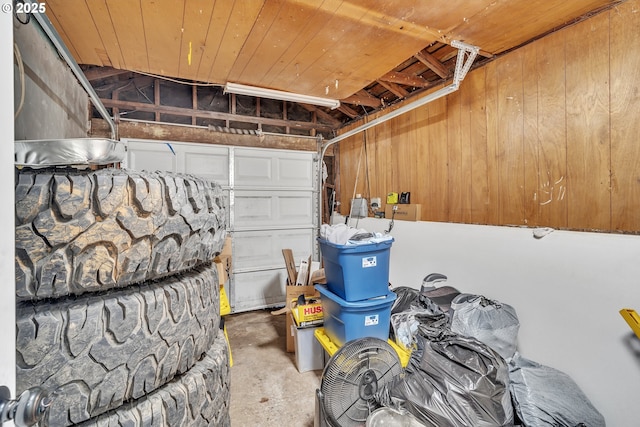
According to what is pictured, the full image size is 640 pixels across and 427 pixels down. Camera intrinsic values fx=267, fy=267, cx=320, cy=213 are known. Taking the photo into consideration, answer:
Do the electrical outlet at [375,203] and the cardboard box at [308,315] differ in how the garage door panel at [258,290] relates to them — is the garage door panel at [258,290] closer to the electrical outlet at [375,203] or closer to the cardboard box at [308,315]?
the electrical outlet at [375,203]

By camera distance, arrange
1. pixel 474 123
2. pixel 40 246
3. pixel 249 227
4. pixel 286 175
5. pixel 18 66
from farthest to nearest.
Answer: pixel 286 175 < pixel 249 227 < pixel 474 123 < pixel 18 66 < pixel 40 246

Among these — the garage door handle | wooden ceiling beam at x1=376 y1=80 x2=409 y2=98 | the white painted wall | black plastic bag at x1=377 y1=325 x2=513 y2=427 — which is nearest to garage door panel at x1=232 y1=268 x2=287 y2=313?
the white painted wall

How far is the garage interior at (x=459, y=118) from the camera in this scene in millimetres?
1448

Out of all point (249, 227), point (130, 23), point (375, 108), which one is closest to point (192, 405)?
point (130, 23)

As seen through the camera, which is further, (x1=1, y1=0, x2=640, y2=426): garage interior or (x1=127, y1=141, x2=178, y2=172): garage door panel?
(x1=127, y1=141, x2=178, y2=172): garage door panel

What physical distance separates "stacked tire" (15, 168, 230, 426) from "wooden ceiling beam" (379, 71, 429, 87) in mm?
2766

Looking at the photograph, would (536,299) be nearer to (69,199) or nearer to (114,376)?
(114,376)

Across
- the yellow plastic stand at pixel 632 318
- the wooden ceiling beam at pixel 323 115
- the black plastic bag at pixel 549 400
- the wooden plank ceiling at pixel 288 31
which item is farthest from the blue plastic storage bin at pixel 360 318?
the wooden ceiling beam at pixel 323 115

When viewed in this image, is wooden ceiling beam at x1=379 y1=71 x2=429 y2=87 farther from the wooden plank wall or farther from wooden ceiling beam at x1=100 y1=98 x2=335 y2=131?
wooden ceiling beam at x1=100 y1=98 x2=335 y2=131

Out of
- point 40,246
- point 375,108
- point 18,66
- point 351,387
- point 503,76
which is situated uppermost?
point 375,108

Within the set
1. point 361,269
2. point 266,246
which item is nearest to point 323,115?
point 266,246

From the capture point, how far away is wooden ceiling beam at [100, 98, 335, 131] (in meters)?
3.50

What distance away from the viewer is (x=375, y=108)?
3924 mm

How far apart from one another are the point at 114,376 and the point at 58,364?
→ 4.6 inches
